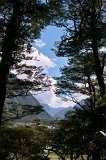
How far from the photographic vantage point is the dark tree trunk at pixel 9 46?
1516 centimetres

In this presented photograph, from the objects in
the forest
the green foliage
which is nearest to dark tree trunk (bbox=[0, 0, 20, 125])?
the forest

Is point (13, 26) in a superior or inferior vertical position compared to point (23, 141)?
superior

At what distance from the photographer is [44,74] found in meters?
20.5

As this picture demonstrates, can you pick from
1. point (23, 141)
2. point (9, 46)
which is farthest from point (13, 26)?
point (23, 141)

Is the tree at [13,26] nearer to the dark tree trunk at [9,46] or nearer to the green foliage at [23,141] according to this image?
the dark tree trunk at [9,46]

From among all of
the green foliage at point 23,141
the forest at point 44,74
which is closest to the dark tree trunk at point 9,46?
the forest at point 44,74

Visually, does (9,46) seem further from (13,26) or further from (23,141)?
(23,141)

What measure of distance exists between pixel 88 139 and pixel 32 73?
19.6 feet

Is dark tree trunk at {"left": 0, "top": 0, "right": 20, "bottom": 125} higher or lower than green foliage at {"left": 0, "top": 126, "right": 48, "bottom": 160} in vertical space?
higher

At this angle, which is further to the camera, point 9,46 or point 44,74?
point 44,74

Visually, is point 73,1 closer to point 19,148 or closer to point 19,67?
point 19,67

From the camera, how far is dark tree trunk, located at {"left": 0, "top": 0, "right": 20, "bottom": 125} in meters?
15.2

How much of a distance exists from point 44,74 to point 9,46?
5483 millimetres

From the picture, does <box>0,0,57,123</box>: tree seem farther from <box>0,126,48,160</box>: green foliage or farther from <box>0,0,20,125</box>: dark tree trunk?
<box>0,126,48,160</box>: green foliage
